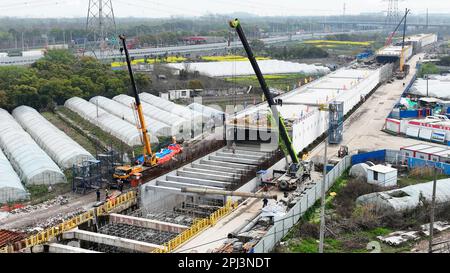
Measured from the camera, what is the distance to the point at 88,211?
9.02 metres

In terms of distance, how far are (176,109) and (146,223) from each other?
1004cm

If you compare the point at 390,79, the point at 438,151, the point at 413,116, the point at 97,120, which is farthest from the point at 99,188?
the point at 390,79

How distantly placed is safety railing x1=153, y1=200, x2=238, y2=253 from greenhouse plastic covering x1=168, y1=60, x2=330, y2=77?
69.1 ft

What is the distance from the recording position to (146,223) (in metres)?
8.87

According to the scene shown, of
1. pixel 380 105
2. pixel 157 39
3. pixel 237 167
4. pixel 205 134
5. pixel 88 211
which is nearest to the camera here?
pixel 88 211

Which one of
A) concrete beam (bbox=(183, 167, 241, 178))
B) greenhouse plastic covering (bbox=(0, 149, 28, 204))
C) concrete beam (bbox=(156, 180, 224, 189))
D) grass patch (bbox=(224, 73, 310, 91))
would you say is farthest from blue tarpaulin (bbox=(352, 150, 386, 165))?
grass patch (bbox=(224, 73, 310, 91))

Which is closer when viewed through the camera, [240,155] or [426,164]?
[426,164]

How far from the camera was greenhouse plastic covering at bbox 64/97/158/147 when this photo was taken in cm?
1461

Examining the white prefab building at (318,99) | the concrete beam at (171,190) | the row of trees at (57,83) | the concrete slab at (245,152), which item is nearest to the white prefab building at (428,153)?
the white prefab building at (318,99)

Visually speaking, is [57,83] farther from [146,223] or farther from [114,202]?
[146,223]

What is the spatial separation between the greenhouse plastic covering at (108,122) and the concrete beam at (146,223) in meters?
5.16

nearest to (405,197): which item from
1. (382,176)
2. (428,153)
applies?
(382,176)

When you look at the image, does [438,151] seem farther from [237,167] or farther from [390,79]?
[390,79]

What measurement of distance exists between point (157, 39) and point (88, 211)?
132 ft
